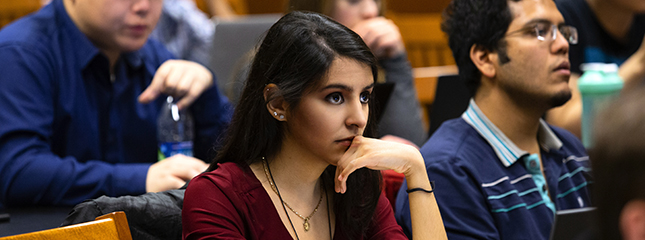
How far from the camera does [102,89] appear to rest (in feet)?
6.74

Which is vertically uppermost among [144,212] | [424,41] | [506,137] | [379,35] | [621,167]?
[621,167]

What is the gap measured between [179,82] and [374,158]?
2.88 ft

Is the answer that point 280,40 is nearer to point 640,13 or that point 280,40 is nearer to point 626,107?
point 626,107

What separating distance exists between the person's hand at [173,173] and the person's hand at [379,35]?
1.14 m

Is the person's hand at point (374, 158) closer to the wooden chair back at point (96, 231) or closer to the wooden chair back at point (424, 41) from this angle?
the wooden chair back at point (96, 231)

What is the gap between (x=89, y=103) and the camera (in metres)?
2.00

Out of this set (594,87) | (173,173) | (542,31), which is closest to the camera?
(173,173)

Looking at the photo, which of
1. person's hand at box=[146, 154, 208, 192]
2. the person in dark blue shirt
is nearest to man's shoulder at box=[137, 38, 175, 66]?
the person in dark blue shirt

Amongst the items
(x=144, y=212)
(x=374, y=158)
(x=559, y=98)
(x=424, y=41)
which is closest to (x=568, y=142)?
(x=559, y=98)

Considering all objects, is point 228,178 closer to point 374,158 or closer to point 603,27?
point 374,158

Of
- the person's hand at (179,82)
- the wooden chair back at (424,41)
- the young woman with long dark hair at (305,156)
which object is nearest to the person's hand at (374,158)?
the young woman with long dark hair at (305,156)

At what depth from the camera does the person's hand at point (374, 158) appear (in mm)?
1224

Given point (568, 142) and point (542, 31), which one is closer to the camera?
point (542, 31)

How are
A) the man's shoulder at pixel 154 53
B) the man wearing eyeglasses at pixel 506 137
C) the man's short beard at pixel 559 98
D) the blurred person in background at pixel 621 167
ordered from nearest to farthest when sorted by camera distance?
the blurred person in background at pixel 621 167
the man wearing eyeglasses at pixel 506 137
the man's short beard at pixel 559 98
the man's shoulder at pixel 154 53
